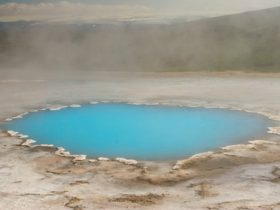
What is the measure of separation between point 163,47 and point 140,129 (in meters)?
32.7

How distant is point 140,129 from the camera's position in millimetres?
18297

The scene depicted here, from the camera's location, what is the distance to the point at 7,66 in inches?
A: 1741

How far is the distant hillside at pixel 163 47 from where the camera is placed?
131 ft

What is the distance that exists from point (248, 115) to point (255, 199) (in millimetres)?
8975

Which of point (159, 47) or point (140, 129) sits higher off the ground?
point (159, 47)

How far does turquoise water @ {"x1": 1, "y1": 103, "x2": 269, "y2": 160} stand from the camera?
15.3 m

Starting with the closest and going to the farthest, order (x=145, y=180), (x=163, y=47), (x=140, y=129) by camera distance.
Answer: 1. (x=145, y=180)
2. (x=140, y=129)
3. (x=163, y=47)

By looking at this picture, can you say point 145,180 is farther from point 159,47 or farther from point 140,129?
point 159,47

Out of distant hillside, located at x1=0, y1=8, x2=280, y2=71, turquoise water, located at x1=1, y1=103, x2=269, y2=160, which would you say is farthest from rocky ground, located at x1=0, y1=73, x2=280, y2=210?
distant hillside, located at x1=0, y1=8, x2=280, y2=71

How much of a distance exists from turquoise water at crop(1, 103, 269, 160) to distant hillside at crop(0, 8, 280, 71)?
14791 mm

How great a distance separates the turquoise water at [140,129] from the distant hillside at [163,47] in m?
14.8

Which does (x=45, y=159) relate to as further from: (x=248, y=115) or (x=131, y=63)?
(x=131, y=63)

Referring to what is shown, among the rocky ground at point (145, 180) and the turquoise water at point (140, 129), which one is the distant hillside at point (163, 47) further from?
the rocky ground at point (145, 180)

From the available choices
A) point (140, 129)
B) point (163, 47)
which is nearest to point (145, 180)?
point (140, 129)
